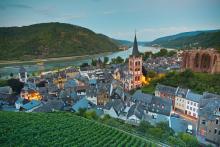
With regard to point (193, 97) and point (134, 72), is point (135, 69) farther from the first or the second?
point (193, 97)

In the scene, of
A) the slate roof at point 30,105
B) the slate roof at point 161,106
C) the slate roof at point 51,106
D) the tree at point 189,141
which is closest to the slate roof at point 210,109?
the tree at point 189,141

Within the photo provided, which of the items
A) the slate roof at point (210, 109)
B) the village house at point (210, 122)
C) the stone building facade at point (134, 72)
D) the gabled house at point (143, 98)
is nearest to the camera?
the village house at point (210, 122)

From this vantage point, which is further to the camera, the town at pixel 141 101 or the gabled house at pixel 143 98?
the gabled house at pixel 143 98

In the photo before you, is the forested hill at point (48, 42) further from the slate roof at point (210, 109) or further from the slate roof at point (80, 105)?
the slate roof at point (210, 109)

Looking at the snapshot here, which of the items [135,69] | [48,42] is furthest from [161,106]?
[48,42]

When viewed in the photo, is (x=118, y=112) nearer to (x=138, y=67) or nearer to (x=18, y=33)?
(x=138, y=67)

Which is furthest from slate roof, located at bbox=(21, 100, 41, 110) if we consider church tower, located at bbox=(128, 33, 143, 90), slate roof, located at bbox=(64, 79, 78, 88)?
church tower, located at bbox=(128, 33, 143, 90)

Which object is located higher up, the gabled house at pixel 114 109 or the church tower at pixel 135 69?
the church tower at pixel 135 69

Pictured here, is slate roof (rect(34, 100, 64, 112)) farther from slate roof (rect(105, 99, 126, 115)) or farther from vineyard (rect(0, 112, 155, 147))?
slate roof (rect(105, 99, 126, 115))
